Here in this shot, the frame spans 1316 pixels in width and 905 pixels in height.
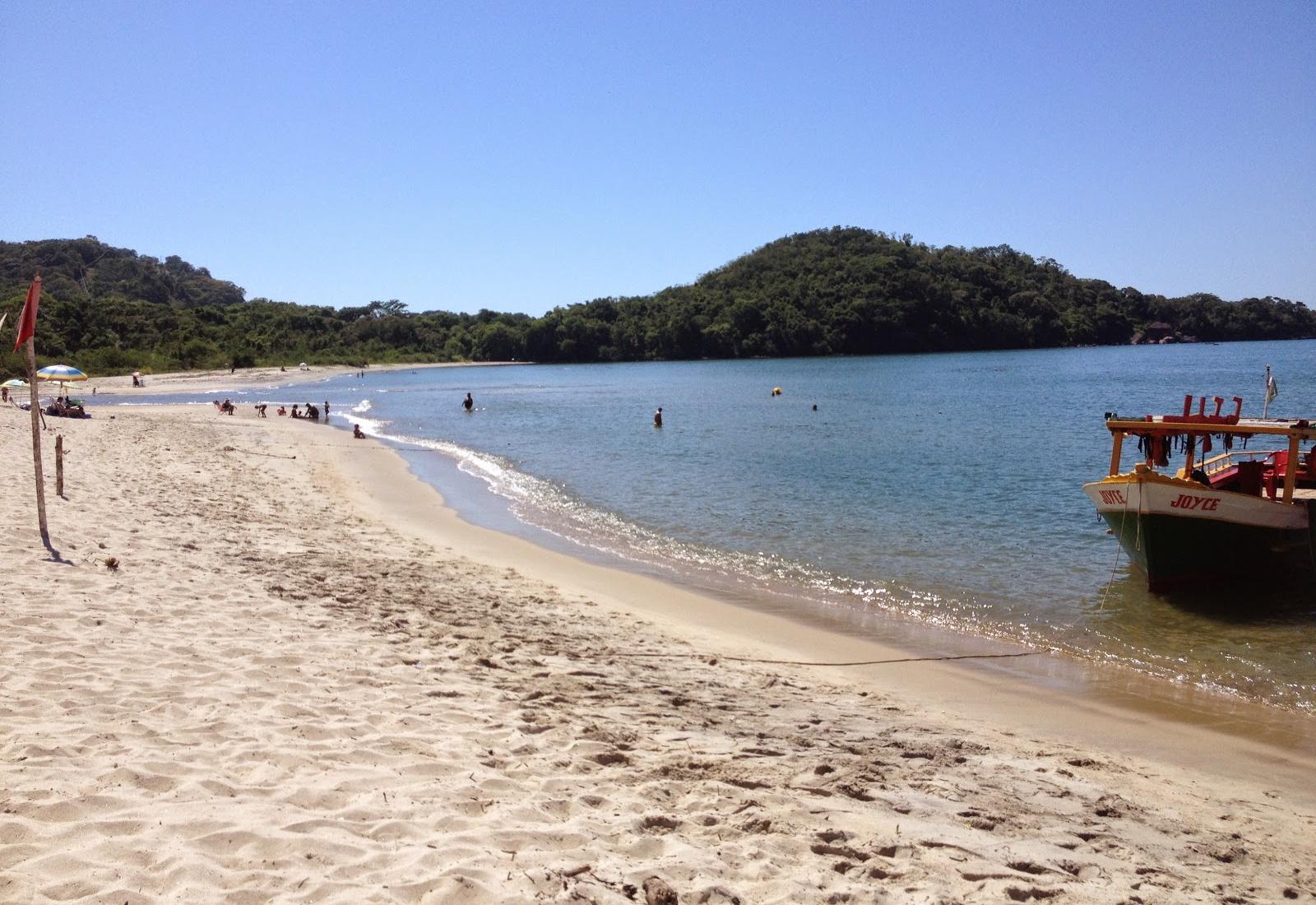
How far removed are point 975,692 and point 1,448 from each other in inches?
734

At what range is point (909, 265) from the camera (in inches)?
6216

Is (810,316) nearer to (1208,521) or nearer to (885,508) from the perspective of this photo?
(885,508)

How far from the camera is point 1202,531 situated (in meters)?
12.5

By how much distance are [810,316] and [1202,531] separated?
454 ft

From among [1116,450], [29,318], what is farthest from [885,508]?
[29,318]

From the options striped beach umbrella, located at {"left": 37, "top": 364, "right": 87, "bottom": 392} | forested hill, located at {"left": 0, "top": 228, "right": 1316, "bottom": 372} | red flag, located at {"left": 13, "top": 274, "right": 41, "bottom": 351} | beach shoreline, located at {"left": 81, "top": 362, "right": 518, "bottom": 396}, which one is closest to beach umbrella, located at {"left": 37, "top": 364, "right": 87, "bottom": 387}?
striped beach umbrella, located at {"left": 37, "top": 364, "right": 87, "bottom": 392}

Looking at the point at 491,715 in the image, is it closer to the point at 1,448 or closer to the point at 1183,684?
the point at 1183,684

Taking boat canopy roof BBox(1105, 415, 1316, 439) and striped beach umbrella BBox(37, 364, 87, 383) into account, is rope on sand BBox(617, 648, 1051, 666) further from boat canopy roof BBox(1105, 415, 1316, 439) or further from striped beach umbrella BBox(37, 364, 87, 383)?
striped beach umbrella BBox(37, 364, 87, 383)

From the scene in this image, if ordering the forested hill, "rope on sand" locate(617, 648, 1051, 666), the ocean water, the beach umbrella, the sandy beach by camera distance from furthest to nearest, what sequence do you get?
1. the forested hill
2. the beach umbrella
3. the ocean water
4. "rope on sand" locate(617, 648, 1051, 666)
5. the sandy beach

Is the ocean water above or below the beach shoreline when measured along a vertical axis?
below

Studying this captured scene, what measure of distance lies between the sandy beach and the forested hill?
5014 inches

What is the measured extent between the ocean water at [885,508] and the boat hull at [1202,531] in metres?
0.40

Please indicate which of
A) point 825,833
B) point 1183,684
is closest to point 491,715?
point 825,833

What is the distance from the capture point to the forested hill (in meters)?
145
